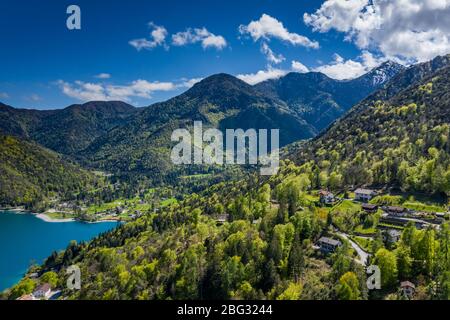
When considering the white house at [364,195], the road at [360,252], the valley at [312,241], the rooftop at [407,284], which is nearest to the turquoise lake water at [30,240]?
the valley at [312,241]

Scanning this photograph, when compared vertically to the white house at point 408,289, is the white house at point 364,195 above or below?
above

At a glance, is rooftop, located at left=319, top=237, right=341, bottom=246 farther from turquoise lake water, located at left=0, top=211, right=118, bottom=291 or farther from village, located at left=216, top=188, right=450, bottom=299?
turquoise lake water, located at left=0, top=211, right=118, bottom=291

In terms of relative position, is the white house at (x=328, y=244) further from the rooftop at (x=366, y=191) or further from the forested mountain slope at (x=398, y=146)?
the forested mountain slope at (x=398, y=146)

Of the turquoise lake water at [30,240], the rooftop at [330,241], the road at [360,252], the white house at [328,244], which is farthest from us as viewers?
the turquoise lake water at [30,240]

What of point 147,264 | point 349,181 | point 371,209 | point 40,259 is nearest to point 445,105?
point 349,181

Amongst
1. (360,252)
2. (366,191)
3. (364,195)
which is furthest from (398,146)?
(360,252)

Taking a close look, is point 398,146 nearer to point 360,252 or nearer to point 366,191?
point 366,191
